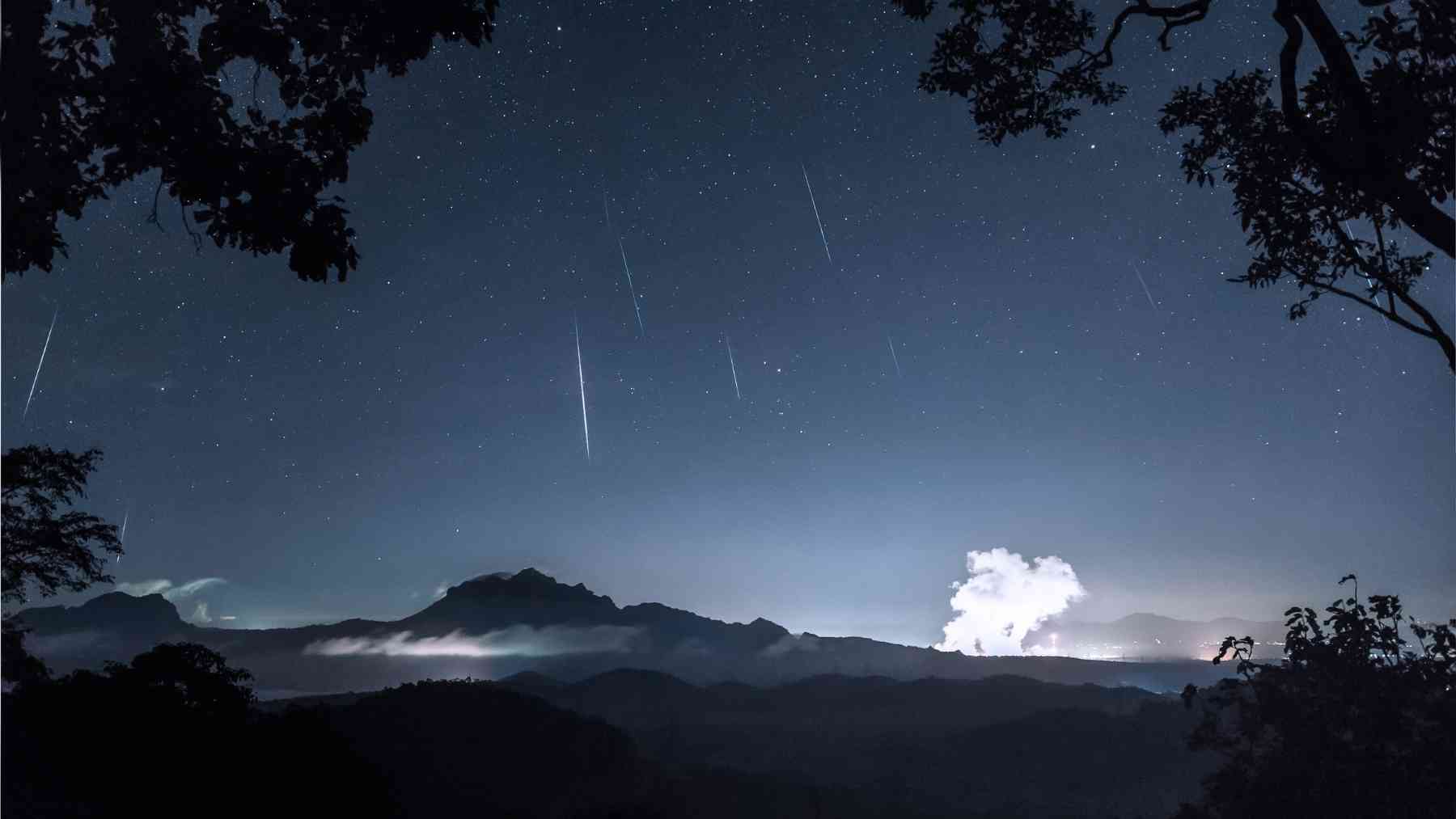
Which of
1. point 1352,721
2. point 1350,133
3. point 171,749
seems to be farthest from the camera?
point 171,749

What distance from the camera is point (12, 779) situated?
19.9 metres

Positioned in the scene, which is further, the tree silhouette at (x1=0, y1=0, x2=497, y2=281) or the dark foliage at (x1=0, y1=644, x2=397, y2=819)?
the dark foliage at (x1=0, y1=644, x2=397, y2=819)

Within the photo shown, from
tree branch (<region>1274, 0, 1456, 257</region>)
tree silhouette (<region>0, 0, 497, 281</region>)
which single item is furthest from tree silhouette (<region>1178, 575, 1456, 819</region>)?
tree silhouette (<region>0, 0, 497, 281</region>)

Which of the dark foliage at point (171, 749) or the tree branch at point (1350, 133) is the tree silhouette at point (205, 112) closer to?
the tree branch at point (1350, 133)

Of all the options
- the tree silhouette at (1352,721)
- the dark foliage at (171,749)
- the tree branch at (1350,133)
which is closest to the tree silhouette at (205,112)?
the tree branch at (1350,133)

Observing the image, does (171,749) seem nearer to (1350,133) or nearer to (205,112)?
(205,112)

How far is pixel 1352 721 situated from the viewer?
11.5 metres

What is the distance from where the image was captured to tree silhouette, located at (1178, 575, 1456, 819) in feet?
35.0

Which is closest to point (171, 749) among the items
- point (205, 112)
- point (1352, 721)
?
point (205, 112)

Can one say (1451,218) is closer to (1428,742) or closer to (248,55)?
(1428,742)

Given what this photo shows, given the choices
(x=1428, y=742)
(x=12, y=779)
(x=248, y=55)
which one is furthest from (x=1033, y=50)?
(x=12, y=779)

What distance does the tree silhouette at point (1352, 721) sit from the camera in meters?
10.7

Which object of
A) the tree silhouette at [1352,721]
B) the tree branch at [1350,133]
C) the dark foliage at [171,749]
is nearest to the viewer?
the tree branch at [1350,133]

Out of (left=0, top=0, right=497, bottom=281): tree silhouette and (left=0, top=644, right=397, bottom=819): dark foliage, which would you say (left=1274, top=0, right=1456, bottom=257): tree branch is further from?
(left=0, top=644, right=397, bottom=819): dark foliage
